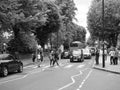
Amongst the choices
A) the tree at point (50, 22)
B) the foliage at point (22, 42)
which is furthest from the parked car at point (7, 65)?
the tree at point (50, 22)

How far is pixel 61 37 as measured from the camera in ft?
194

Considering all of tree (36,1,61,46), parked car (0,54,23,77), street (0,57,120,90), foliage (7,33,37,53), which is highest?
tree (36,1,61,46)

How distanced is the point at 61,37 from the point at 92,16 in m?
8.56

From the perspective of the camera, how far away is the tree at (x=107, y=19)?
52859 millimetres

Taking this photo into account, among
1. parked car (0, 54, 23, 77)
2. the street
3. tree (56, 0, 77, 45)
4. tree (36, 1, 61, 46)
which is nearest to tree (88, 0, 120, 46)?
tree (56, 0, 77, 45)

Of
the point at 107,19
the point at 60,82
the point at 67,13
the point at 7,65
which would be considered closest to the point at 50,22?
the point at 67,13

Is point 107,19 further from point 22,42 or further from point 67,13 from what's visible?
point 22,42

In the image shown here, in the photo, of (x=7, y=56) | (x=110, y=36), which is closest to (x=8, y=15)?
(x=7, y=56)

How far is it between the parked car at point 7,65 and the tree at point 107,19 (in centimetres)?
3442

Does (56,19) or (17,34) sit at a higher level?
(56,19)

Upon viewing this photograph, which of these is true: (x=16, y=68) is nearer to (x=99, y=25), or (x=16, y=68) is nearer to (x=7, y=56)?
(x=7, y=56)

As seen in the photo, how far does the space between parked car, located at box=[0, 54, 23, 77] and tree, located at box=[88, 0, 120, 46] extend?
34424 mm

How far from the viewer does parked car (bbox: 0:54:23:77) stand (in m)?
17.2

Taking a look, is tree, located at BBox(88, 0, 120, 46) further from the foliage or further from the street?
the street
